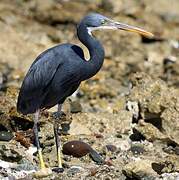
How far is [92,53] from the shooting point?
7629 mm

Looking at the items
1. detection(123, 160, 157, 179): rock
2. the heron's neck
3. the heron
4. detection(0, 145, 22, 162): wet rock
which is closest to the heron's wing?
the heron

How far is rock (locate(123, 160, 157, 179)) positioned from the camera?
24.8 ft

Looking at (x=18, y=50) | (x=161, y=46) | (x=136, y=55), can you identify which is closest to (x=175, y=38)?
(x=161, y=46)

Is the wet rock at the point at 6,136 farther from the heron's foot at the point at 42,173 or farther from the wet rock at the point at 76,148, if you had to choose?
the heron's foot at the point at 42,173

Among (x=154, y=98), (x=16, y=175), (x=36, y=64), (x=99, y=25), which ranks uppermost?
(x=99, y=25)

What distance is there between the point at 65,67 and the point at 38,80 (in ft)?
1.30

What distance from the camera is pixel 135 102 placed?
32.6ft

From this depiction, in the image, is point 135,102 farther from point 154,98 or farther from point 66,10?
point 66,10

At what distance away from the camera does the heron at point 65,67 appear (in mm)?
7613

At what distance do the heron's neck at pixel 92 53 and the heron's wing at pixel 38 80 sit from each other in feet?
1.06

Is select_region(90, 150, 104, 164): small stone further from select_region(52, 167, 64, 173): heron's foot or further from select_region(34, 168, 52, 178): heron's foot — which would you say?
select_region(34, 168, 52, 178): heron's foot

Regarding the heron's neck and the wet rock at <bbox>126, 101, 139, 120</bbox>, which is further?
the wet rock at <bbox>126, 101, 139, 120</bbox>

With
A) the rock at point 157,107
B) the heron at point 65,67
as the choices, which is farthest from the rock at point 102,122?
the heron at point 65,67

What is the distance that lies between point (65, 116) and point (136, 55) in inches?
335
